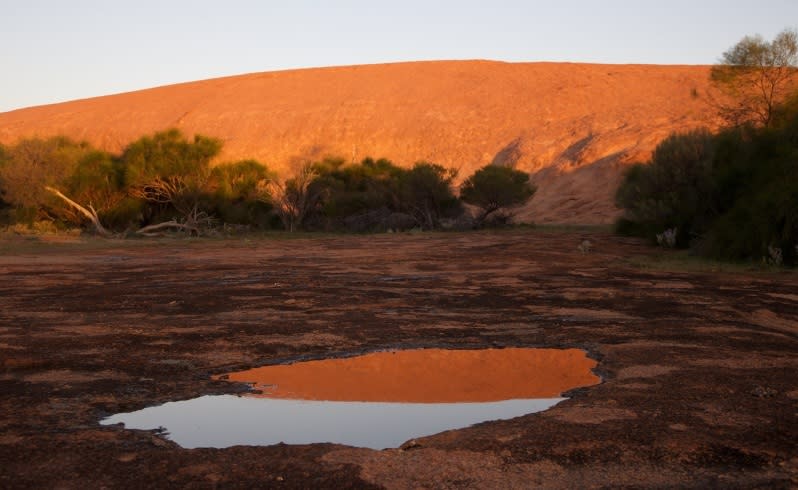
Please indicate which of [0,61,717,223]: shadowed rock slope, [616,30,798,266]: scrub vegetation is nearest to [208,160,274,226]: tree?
[0,61,717,223]: shadowed rock slope

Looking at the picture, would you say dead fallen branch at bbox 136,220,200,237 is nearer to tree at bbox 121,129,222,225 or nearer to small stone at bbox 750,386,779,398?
tree at bbox 121,129,222,225

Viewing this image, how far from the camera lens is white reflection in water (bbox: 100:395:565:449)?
544 centimetres

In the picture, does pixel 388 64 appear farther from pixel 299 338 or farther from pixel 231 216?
pixel 299 338

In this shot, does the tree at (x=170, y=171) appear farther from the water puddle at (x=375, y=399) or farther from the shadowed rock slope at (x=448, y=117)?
the water puddle at (x=375, y=399)

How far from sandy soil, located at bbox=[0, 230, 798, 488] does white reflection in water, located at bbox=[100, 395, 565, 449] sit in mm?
217

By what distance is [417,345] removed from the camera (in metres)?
8.80

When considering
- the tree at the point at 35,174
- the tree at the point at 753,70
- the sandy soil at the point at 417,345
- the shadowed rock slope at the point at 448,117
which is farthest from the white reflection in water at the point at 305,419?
the shadowed rock slope at the point at 448,117

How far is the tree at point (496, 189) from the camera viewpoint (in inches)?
1479

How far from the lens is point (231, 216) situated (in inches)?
1505

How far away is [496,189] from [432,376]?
3076cm

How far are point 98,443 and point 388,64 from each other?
312 ft

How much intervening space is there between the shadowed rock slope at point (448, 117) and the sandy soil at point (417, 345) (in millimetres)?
25342

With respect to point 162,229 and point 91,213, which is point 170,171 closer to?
point 162,229

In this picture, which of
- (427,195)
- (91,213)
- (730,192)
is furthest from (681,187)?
(91,213)
